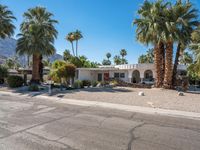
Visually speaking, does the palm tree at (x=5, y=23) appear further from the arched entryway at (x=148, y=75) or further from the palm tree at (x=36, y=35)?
the arched entryway at (x=148, y=75)

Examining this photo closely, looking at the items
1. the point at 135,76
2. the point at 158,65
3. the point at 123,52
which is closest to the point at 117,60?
the point at 123,52

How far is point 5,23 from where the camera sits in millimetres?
33406

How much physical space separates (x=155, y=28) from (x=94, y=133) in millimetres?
18749

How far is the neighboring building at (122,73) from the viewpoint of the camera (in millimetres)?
36947

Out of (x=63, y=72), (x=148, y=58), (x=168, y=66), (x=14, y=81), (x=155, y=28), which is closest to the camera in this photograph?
(x=155, y=28)

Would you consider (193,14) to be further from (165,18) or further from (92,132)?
(92,132)

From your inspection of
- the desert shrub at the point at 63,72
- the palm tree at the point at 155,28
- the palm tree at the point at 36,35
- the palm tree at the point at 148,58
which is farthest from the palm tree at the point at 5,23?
the palm tree at the point at 148,58

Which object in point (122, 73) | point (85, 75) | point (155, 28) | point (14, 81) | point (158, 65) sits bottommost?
point (14, 81)

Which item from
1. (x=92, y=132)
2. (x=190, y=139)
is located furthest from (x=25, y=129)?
(x=190, y=139)

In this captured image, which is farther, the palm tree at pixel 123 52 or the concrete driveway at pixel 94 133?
the palm tree at pixel 123 52

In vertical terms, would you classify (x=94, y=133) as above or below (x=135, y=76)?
below

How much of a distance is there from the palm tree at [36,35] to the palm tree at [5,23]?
3013mm

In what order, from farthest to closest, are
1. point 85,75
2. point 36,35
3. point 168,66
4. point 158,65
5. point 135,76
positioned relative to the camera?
1. point 135,76
2. point 85,75
3. point 36,35
4. point 158,65
5. point 168,66

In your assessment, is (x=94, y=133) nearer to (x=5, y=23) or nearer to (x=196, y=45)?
(x=196, y=45)
